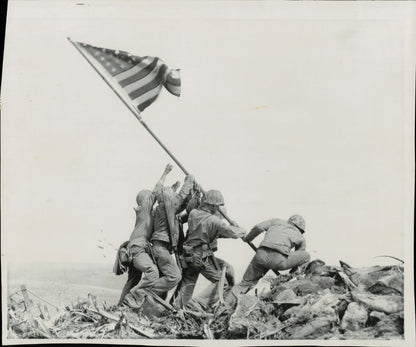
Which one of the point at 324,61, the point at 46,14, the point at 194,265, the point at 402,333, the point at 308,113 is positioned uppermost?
the point at 46,14

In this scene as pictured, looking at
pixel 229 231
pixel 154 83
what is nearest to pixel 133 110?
pixel 154 83

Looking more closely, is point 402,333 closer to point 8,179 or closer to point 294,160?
point 294,160

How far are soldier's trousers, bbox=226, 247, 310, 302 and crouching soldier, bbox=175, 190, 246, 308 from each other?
0.12m

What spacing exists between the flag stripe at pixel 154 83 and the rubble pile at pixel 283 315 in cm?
148

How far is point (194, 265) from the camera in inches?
191

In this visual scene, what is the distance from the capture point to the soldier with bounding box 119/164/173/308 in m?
4.83

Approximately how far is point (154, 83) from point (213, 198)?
0.93 metres

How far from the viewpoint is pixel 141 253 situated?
15.9ft

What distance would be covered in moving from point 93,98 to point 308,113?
1.56 m

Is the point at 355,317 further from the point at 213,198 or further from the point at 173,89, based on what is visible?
the point at 173,89

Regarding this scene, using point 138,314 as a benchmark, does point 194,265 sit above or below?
above

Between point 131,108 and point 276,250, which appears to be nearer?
point 276,250

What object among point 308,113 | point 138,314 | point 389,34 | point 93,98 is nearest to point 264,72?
point 308,113

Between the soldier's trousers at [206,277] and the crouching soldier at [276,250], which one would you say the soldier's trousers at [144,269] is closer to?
the soldier's trousers at [206,277]
